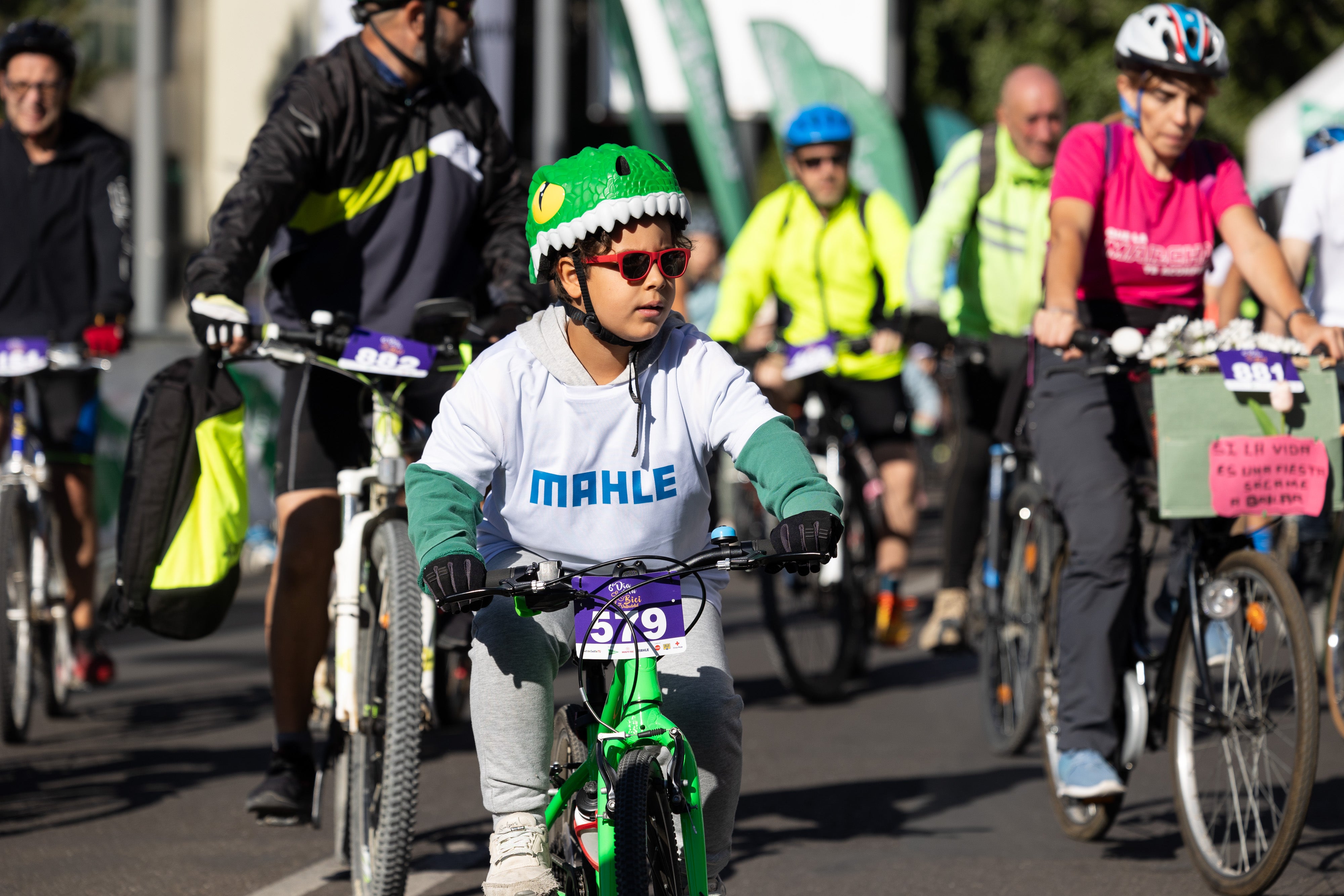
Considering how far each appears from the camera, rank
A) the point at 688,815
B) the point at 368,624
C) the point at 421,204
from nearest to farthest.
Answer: the point at 688,815 → the point at 368,624 → the point at 421,204

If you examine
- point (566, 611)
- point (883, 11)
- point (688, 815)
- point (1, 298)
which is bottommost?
point (688, 815)

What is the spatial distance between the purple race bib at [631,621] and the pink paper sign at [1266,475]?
1.92 meters

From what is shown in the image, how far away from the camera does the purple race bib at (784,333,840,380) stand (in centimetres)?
777

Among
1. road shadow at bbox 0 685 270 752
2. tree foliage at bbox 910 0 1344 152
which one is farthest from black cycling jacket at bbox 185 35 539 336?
tree foliage at bbox 910 0 1344 152

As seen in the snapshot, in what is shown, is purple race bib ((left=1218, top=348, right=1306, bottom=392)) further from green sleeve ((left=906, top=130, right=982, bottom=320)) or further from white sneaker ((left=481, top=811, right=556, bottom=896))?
green sleeve ((left=906, top=130, right=982, bottom=320))

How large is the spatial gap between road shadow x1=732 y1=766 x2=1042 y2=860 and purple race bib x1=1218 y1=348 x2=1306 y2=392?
5.27 ft

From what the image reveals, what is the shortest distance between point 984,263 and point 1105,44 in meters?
21.8

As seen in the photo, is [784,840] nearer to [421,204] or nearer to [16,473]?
[421,204]

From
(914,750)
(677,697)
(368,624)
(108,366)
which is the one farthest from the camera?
(108,366)

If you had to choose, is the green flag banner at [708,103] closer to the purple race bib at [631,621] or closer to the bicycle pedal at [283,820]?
the bicycle pedal at [283,820]

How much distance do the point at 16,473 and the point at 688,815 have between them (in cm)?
463

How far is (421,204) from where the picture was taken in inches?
211

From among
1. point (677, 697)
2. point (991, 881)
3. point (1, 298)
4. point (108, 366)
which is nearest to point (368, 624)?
point (677, 697)

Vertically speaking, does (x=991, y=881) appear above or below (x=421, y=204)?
below
